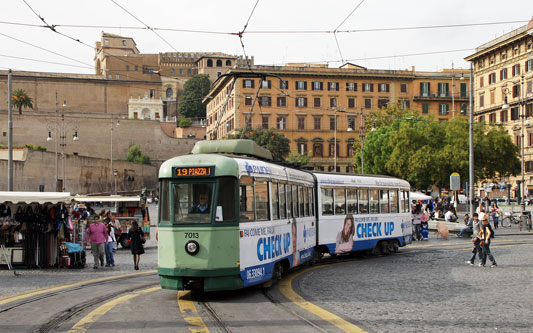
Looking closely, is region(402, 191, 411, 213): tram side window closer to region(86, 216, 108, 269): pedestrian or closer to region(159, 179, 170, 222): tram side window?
region(86, 216, 108, 269): pedestrian

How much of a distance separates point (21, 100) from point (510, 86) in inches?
3050

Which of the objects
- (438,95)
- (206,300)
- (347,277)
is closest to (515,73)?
(438,95)

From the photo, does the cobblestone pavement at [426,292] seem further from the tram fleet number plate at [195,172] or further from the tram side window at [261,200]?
the tram fleet number plate at [195,172]

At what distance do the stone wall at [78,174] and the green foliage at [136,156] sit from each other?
310cm

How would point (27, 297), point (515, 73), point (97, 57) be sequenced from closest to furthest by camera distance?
1. point (27, 297)
2. point (515, 73)
3. point (97, 57)

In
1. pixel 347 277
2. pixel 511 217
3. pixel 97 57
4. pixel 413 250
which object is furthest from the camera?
pixel 97 57

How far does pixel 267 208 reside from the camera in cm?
1341

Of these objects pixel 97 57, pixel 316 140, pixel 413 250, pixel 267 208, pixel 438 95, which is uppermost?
pixel 97 57

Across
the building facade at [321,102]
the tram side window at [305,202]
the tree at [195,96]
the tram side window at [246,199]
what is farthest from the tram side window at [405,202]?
the tree at [195,96]

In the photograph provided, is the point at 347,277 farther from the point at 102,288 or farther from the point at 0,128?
the point at 0,128

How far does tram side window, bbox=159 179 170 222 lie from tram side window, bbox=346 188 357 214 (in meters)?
8.89

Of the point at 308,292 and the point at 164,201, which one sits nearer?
the point at 164,201

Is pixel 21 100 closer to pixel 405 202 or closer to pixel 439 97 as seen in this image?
pixel 439 97

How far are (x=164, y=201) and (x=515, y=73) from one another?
218 ft
